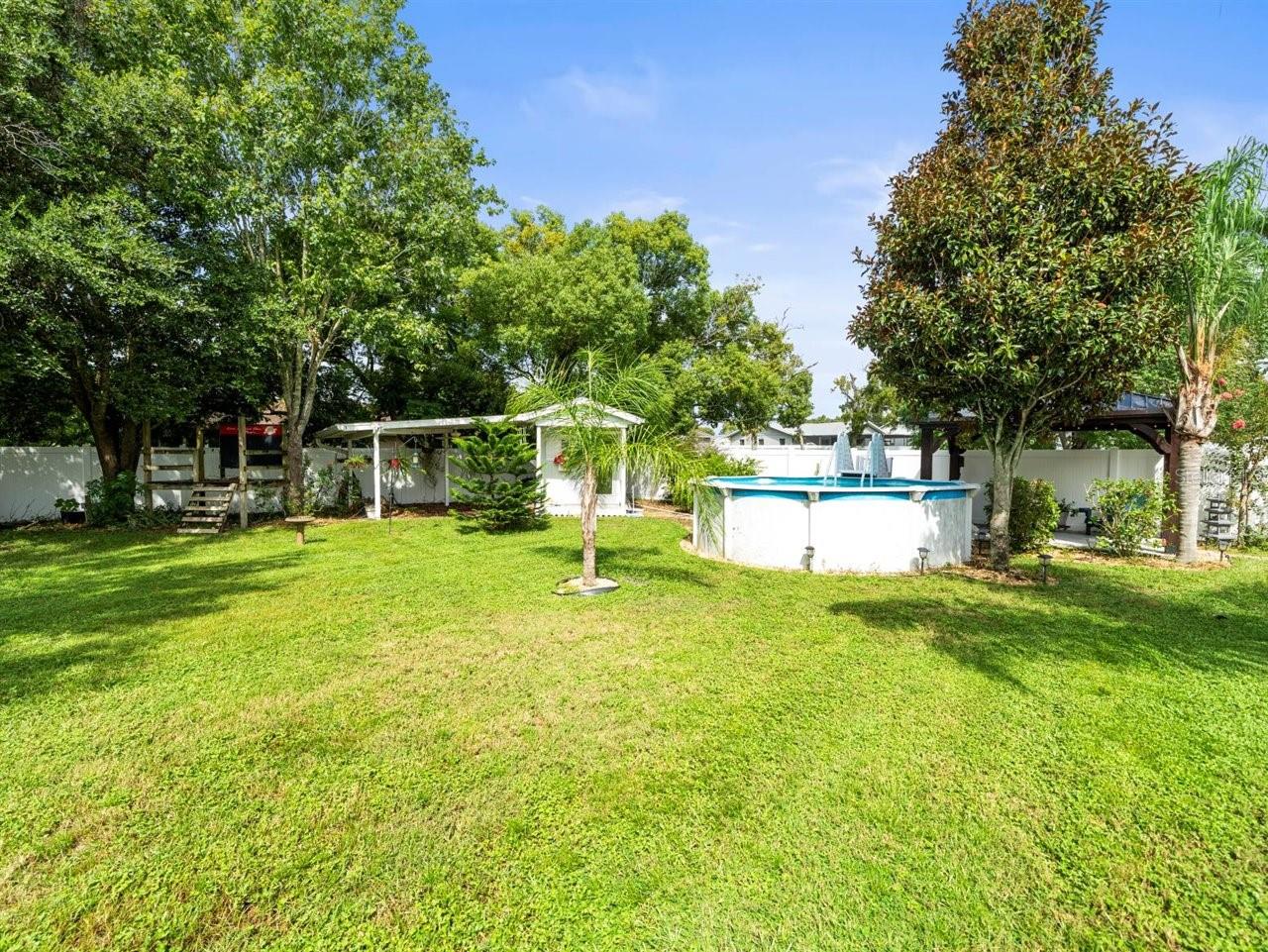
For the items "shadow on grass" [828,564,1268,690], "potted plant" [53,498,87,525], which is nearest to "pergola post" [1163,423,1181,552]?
"shadow on grass" [828,564,1268,690]

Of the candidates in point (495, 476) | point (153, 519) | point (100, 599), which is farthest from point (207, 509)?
point (100, 599)

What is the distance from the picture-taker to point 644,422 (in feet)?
27.3

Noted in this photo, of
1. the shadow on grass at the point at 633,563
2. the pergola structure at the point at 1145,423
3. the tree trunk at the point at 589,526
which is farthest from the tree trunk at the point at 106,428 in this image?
the pergola structure at the point at 1145,423

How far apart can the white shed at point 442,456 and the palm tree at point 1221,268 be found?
357 inches

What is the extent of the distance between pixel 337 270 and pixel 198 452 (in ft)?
17.7

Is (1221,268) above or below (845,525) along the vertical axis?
above

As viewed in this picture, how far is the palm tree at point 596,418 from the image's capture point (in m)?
7.48

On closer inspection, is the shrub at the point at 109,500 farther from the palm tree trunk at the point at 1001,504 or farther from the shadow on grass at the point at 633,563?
the palm tree trunk at the point at 1001,504

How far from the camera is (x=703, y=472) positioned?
7785 mm

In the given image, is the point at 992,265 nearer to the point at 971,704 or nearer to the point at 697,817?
the point at 971,704

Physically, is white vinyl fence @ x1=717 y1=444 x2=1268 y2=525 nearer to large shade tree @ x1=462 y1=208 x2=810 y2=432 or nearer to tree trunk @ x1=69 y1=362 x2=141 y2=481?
large shade tree @ x1=462 y1=208 x2=810 y2=432

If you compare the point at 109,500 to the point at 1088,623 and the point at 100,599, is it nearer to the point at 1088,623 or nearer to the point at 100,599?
the point at 100,599

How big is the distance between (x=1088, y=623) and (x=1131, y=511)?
5.17 metres

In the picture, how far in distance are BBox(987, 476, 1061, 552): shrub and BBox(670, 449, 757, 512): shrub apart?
5.06 metres
